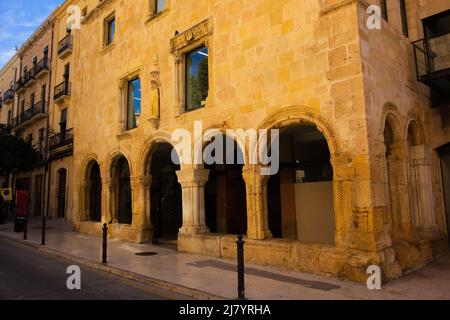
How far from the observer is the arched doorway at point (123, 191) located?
14.9m

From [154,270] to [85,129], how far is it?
10740mm

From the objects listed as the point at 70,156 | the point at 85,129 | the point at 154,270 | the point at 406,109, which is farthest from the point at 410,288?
the point at 70,156

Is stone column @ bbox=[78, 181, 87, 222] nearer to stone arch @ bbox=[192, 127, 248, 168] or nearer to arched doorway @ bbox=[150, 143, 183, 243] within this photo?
arched doorway @ bbox=[150, 143, 183, 243]

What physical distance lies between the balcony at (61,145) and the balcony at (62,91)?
7.77ft

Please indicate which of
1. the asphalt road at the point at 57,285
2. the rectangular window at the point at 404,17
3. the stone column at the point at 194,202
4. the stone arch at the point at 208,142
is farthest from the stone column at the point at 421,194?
the asphalt road at the point at 57,285

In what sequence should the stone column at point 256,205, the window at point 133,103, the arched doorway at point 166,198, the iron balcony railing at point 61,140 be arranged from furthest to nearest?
1. the iron balcony railing at point 61,140
2. the arched doorway at point 166,198
3. the window at point 133,103
4. the stone column at point 256,205

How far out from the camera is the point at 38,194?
Answer: 24859 mm

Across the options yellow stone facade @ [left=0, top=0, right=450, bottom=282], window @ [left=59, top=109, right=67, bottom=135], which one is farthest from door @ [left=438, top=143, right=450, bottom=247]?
window @ [left=59, top=109, right=67, bottom=135]

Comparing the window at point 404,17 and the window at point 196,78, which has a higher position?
the window at point 404,17

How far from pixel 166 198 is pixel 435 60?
1116 cm

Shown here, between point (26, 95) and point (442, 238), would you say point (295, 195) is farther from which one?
point (26, 95)

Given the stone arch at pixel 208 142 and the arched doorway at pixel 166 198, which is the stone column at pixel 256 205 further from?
the arched doorway at pixel 166 198

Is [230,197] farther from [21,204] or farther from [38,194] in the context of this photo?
[38,194]

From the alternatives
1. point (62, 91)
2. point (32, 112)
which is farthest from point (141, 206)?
point (32, 112)
